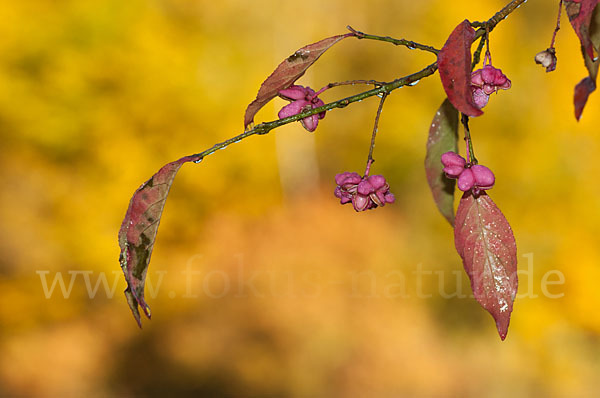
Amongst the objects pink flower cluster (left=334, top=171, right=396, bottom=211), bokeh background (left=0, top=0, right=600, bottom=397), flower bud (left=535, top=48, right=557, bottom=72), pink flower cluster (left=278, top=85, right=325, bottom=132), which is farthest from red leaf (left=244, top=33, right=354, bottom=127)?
bokeh background (left=0, top=0, right=600, bottom=397)

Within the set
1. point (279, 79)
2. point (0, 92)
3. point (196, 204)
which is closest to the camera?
point (279, 79)

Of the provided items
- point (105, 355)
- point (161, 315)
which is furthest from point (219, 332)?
point (105, 355)

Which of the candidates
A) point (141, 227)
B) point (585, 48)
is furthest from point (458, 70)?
point (141, 227)

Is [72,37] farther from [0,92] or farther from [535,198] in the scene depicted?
[535,198]

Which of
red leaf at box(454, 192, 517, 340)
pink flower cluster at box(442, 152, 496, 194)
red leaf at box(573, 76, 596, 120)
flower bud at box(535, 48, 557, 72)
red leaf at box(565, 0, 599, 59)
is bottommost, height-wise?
red leaf at box(454, 192, 517, 340)

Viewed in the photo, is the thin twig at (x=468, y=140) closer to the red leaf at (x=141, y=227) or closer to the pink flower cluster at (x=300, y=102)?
the pink flower cluster at (x=300, y=102)

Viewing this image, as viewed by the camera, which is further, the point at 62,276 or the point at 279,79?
the point at 62,276

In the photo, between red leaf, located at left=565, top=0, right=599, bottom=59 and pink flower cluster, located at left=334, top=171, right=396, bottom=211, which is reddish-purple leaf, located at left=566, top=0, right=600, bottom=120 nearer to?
red leaf, located at left=565, top=0, right=599, bottom=59
